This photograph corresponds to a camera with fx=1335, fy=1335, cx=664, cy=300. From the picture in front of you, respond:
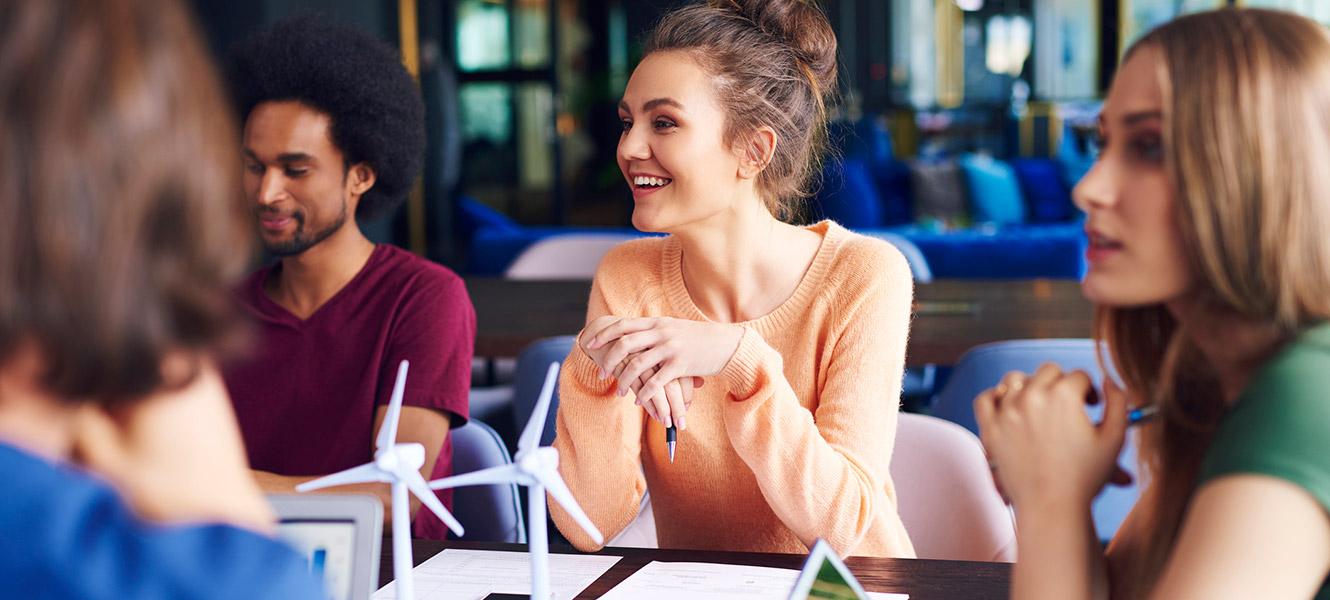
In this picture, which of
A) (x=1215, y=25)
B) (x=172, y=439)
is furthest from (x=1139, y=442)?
(x=172, y=439)

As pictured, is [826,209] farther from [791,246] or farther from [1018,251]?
[791,246]

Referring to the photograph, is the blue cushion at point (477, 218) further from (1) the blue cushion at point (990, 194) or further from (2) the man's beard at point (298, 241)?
(2) the man's beard at point (298, 241)

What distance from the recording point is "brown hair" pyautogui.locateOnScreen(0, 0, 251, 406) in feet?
1.85

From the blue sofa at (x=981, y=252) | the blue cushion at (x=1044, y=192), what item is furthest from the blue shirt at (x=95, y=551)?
the blue cushion at (x=1044, y=192)

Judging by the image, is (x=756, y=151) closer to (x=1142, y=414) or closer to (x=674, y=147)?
(x=674, y=147)

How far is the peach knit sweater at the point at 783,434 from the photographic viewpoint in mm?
1643

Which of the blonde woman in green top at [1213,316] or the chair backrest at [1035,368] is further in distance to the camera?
the chair backrest at [1035,368]

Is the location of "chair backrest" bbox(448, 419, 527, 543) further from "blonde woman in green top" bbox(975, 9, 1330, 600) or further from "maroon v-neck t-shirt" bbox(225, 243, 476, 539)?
"blonde woman in green top" bbox(975, 9, 1330, 600)

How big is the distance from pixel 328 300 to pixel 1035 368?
1203 millimetres

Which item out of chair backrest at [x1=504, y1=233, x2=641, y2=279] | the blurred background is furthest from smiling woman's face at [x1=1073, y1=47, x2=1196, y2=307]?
the blurred background

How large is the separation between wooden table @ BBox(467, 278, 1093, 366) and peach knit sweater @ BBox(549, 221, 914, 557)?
1.00m

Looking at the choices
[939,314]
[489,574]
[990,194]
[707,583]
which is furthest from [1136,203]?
[990,194]

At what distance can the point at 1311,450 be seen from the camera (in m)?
0.91

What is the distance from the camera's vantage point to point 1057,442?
1080mm
